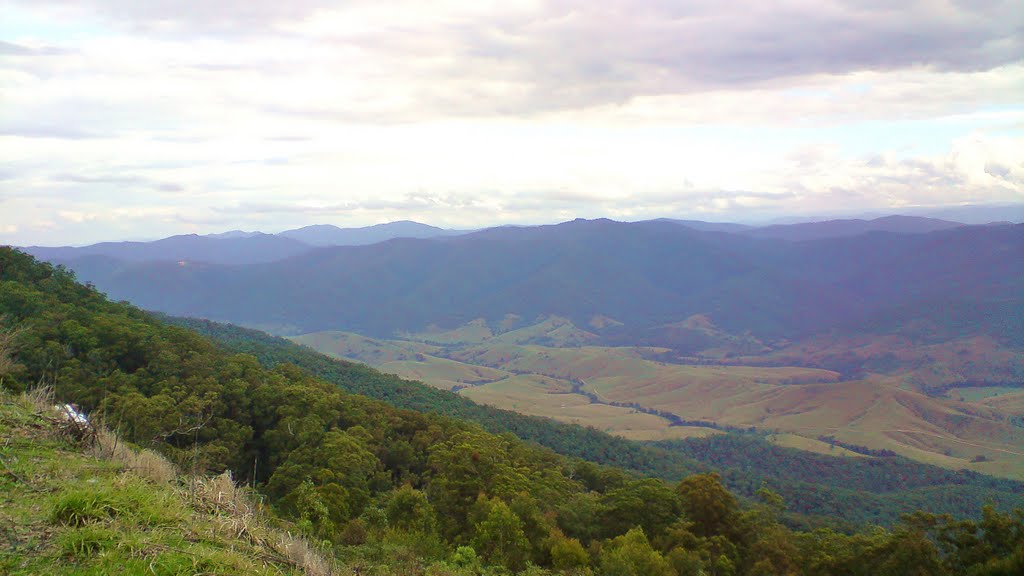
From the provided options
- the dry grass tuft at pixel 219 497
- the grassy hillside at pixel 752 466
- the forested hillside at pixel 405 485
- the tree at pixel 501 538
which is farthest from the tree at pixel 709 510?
the grassy hillside at pixel 752 466

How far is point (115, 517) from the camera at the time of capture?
25.2 ft

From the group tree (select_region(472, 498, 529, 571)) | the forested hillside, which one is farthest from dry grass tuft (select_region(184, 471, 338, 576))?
tree (select_region(472, 498, 529, 571))

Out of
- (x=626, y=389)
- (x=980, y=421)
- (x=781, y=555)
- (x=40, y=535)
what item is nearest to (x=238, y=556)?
(x=40, y=535)

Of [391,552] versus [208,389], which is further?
[208,389]

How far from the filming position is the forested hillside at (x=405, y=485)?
19.4 metres

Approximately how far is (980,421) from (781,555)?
461 feet

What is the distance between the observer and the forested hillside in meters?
19.4

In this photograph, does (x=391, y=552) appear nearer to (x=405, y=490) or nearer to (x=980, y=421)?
(x=405, y=490)

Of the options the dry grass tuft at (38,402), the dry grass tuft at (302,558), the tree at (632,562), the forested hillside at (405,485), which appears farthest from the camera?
the forested hillside at (405,485)

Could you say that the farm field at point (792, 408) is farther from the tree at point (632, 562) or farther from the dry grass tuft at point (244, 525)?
the dry grass tuft at point (244, 525)

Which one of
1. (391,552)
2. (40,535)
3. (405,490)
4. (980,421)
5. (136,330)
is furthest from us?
(980,421)

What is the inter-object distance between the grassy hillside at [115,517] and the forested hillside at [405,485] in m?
2.87

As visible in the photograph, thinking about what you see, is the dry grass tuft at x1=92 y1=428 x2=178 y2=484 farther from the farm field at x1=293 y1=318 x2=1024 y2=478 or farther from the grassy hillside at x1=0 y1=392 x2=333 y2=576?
the farm field at x1=293 y1=318 x2=1024 y2=478

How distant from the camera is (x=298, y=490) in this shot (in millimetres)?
23156
